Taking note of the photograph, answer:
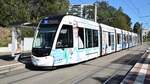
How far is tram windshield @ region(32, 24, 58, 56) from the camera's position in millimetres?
18562

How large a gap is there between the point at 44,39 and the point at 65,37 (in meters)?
1.23

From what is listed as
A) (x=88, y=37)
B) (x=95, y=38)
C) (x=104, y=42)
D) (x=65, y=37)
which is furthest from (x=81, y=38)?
(x=104, y=42)

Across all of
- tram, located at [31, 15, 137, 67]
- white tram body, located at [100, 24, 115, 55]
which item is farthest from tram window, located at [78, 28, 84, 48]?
white tram body, located at [100, 24, 115, 55]

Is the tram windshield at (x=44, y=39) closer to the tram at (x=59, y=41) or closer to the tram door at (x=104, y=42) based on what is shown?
the tram at (x=59, y=41)

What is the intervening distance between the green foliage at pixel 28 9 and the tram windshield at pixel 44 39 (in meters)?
26.9

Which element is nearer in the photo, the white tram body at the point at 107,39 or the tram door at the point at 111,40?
the white tram body at the point at 107,39

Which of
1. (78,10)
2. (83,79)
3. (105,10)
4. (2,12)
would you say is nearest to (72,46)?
(83,79)

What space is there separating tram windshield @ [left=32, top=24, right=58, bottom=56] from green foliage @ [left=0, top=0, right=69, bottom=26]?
26.9 m

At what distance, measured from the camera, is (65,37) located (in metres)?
19.4

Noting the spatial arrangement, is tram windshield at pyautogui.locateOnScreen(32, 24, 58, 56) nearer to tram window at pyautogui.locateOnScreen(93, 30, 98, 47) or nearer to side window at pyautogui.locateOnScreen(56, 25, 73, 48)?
side window at pyautogui.locateOnScreen(56, 25, 73, 48)

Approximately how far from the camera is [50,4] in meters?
53.5

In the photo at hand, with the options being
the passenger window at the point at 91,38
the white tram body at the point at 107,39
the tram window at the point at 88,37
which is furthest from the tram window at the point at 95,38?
the white tram body at the point at 107,39

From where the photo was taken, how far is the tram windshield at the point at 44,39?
18562 millimetres

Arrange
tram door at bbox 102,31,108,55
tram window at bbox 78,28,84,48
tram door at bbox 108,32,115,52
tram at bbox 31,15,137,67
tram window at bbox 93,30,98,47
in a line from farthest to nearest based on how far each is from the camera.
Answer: tram door at bbox 108,32,115,52
tram door at bbox 102,31,108,55
tram window at bbox 93,30,98,47
tram window at bbox 78,28,84,48
tram at bbox 31,15,137,67
